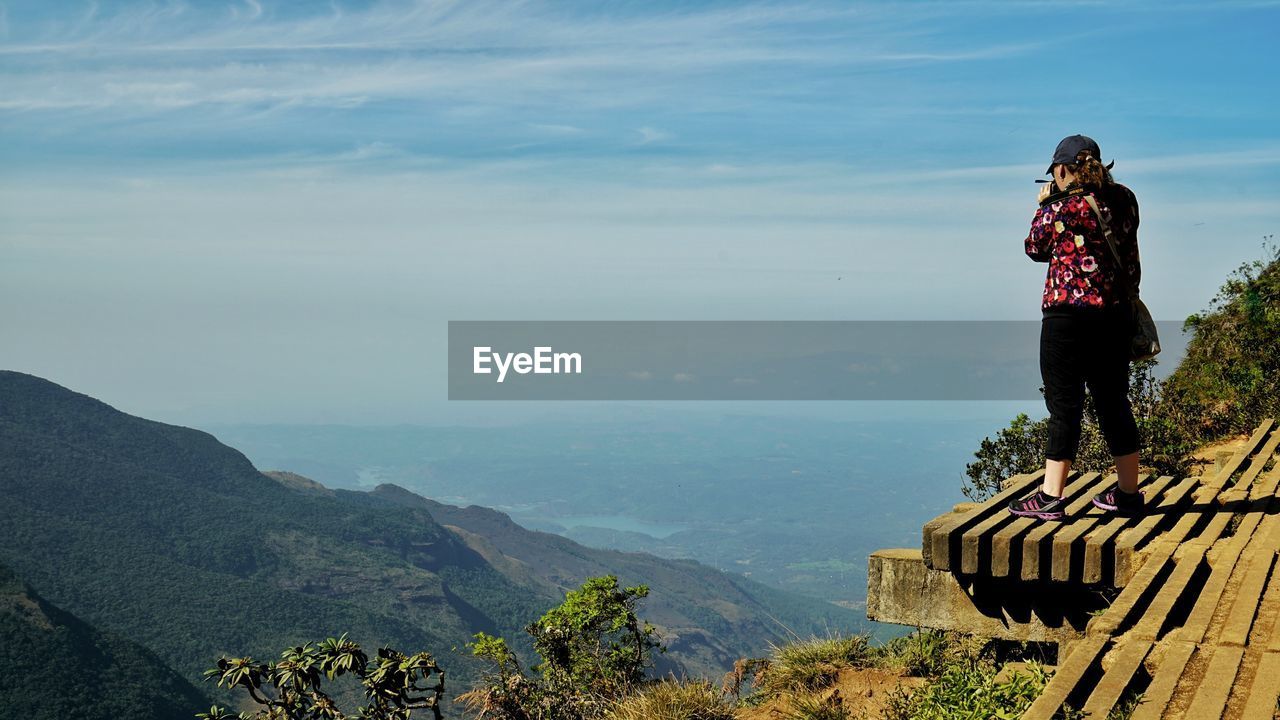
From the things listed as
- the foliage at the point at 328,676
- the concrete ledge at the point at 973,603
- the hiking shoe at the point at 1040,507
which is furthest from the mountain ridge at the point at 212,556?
the hiking shoe at the point at 1040,507

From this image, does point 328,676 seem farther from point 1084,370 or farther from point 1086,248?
point 1086,248

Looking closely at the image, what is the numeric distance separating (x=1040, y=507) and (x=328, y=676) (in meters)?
4.80

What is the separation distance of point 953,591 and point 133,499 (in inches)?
6819

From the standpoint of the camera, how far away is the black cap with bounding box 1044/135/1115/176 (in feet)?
19.8

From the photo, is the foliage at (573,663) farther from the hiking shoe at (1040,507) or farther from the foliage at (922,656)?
the hiking shoe at (1040,507)

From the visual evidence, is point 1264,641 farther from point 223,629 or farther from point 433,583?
point 433,583

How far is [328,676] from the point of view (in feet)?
24.1

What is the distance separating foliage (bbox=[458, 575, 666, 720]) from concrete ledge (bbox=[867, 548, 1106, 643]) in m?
2.13

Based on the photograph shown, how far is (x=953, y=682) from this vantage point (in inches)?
198

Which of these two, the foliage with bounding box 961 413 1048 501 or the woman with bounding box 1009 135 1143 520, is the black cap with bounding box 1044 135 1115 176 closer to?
the woman with bounding box 1009 135 1143 520

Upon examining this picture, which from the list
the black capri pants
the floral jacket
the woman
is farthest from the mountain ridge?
the floral jacket

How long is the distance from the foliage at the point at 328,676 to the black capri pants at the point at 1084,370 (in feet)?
13.9

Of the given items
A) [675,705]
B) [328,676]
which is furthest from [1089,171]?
[328,676]

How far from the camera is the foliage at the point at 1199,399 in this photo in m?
12.3
